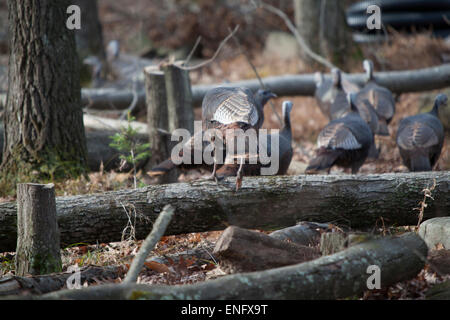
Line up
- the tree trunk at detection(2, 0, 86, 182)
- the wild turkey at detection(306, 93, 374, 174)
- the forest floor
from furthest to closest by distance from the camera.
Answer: the wild turkey at detection(306, 93, 374, 174), the tree trunk at detection(2, 0, 86, 182), the forest floor

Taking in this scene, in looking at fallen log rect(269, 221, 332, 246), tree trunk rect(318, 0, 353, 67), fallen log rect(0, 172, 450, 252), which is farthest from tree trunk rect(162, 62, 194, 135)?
tree trunk rect(318, 0, 353, 67)

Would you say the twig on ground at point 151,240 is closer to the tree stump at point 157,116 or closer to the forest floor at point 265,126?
the forest floor at point 265,126

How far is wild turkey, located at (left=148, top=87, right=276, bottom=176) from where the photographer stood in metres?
4.76

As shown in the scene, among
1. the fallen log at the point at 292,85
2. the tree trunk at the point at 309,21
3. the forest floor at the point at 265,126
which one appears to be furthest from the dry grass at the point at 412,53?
the fallen log at the point at 292,85

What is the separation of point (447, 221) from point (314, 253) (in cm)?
125

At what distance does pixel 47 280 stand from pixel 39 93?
318 centimetres

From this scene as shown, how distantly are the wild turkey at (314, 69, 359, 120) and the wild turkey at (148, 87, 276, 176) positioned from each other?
428 centimetres

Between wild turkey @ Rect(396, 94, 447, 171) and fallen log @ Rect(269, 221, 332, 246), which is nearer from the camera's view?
fallen log @ Rect(269, 221, 332, 246)

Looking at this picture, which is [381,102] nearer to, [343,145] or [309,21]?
[343,145]

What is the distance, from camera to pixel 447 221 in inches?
162

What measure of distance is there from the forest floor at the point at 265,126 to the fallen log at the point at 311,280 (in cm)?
27

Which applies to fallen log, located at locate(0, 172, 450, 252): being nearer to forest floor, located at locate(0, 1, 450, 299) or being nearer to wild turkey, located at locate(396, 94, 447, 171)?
forest floor, located at locate(0, 1, 450, 299)

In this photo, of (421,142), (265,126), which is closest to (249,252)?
(421,142)

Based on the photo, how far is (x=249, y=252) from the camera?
11.1ft
